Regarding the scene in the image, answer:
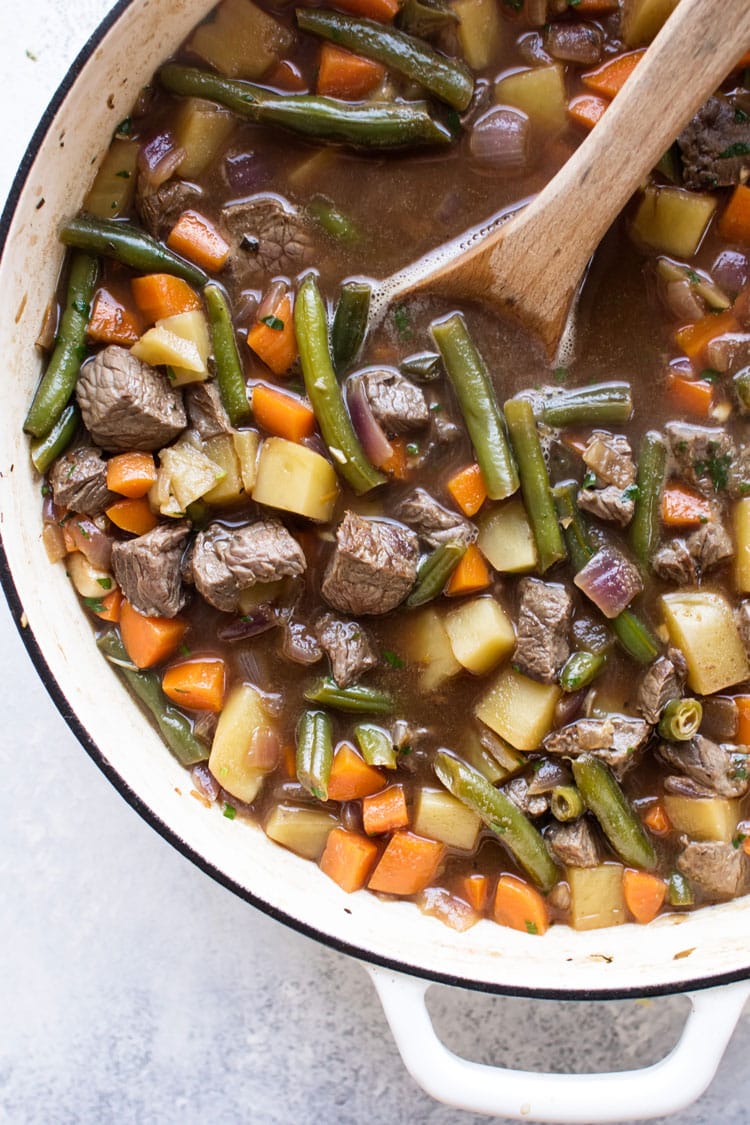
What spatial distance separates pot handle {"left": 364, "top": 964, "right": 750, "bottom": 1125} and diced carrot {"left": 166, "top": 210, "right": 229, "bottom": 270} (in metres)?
2.22

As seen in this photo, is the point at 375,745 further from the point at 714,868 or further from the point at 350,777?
the point at 714,868

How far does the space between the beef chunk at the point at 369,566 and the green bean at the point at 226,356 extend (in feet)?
1.60

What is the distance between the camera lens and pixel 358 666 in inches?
128

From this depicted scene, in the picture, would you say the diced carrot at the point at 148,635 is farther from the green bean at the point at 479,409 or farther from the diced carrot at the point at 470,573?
the green bean at the point at 479,409

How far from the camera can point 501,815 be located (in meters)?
3.25

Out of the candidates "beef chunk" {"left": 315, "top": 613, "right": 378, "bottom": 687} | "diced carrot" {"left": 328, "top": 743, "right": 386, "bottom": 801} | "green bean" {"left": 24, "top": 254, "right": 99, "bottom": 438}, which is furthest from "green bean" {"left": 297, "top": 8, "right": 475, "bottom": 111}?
"diced carrot" {"left": 328, "top": 743, "right": 386, "bottom": 801}

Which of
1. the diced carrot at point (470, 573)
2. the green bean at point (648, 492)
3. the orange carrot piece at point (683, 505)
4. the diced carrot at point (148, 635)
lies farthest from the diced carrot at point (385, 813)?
the orange carrot piece at point (683, 505)

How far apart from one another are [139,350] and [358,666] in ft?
3.90

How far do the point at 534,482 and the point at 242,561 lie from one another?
36.4 inches

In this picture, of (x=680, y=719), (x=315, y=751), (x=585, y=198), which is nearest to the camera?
(x=585, y=198)

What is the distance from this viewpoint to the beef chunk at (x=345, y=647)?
10.6 ft

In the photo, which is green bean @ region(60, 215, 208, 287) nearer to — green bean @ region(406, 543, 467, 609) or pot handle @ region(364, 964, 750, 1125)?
green bean @ region(406, 543, 467, 609)

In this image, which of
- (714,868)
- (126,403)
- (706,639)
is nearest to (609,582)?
(706,639)

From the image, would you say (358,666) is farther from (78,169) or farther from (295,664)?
(78,169)
